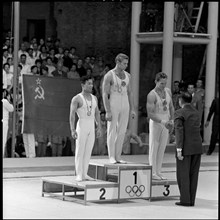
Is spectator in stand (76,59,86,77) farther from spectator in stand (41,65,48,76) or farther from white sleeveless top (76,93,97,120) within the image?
white sleeveless top (76,93,97,120)

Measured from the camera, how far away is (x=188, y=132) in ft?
43.5

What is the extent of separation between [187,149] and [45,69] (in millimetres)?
9581

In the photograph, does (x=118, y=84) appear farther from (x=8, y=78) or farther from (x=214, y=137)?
(x=214, y=137)

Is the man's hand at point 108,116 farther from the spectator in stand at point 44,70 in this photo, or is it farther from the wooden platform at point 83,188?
the spectator in stand at point 44,70

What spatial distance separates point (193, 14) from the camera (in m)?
25.9

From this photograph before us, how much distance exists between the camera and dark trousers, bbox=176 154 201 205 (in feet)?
43.5

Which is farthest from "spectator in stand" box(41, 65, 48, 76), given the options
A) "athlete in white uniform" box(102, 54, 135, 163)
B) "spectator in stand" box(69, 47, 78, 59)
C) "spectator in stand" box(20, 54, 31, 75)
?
"athlete in white uniform" box(102, 54, 135, 163)

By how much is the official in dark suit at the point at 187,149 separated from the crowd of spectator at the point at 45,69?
28.0ft

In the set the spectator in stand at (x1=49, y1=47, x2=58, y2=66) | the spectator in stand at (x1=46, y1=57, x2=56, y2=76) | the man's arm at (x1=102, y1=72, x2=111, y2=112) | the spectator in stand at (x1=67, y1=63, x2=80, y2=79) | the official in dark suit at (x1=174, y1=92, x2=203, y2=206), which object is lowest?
the official in dark suit at (x1=174, y1=92, x2=203, y2=206)

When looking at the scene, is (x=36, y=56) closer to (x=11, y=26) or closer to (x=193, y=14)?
(x=11, y=26)

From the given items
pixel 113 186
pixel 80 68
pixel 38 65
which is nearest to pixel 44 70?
pixel 38 65

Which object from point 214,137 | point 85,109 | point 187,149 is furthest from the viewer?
point 214,137

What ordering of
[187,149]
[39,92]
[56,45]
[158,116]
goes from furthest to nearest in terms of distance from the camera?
1. [56,45]
2. [39,92]
3. [158,116]
4. [187,149]

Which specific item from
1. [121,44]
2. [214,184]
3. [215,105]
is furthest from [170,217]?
[121,44]
